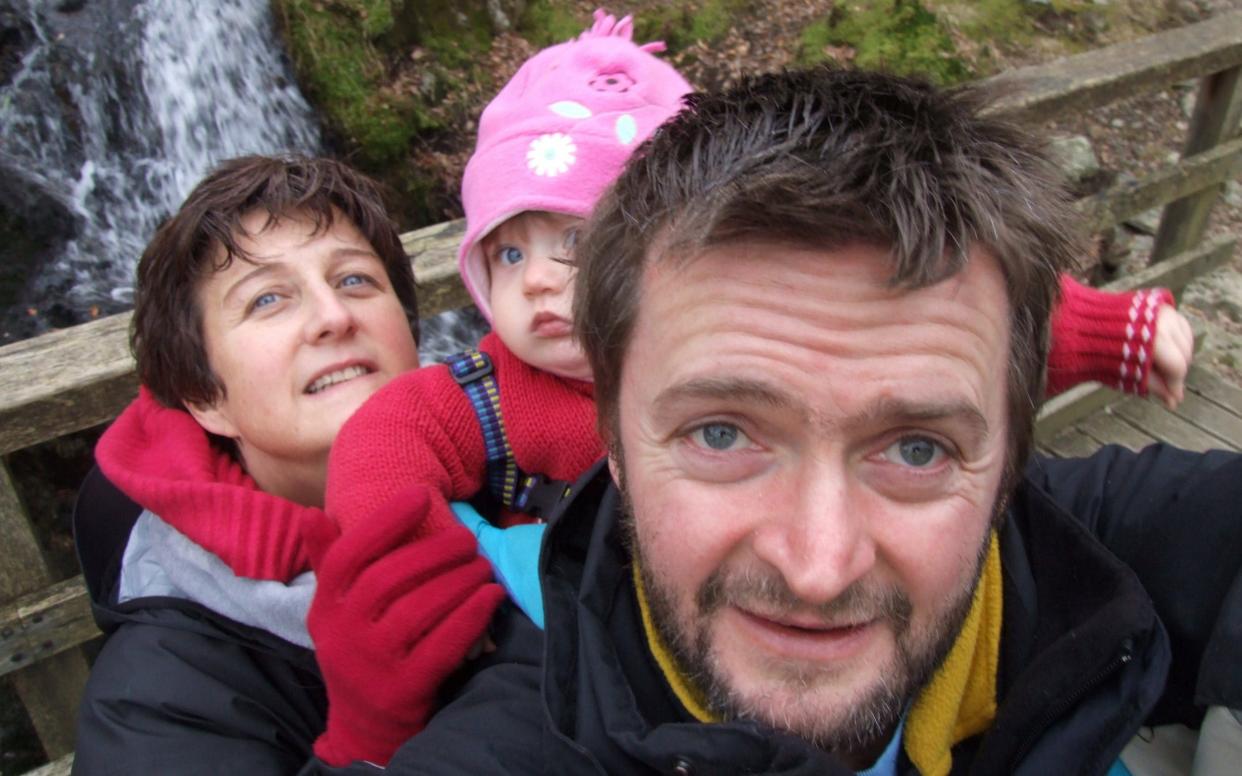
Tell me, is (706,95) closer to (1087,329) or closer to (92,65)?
(1087,329)

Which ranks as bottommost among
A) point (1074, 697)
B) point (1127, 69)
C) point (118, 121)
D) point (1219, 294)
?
point (1219, 294)

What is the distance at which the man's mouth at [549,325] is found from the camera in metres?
2.19

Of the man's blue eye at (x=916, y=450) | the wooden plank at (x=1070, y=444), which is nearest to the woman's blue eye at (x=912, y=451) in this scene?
the man's blue eye at (x=916, y=450)

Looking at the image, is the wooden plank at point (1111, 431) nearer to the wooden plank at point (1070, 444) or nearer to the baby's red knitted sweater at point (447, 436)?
the wooden plank at point (1070, 444)

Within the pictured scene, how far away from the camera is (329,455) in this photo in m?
2.20

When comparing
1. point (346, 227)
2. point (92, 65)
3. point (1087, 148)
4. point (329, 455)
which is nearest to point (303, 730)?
point (329, 455)

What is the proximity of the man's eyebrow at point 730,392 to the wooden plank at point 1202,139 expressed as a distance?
381cm

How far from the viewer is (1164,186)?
4.09 meters

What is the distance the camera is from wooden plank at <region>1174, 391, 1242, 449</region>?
160 inches

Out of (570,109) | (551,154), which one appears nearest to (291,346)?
(551,154)

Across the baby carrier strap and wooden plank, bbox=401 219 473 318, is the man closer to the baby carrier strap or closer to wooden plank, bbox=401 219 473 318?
the baby carrier strap

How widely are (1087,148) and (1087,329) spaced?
5.28 m

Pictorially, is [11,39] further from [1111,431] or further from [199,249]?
[1111,431]

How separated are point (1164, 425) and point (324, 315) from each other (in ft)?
11.8
